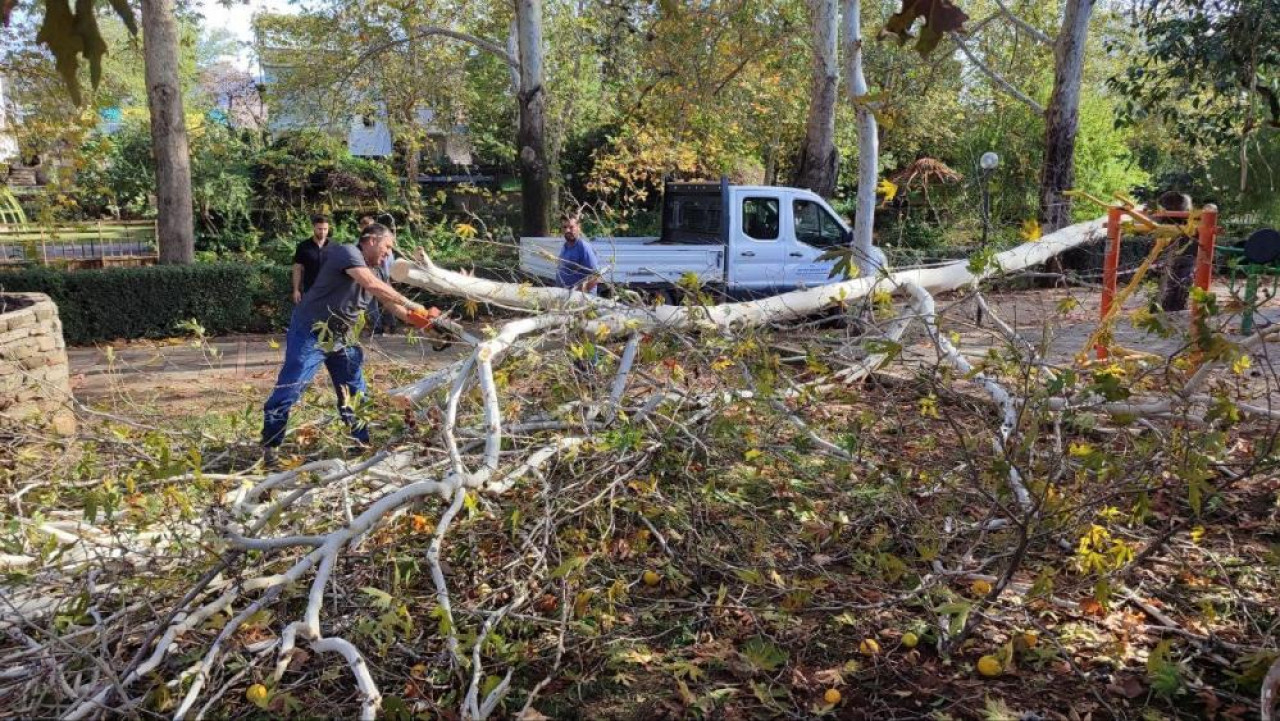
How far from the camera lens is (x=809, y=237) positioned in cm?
1206

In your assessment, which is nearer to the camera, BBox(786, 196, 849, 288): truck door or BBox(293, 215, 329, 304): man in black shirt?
BBox(293, 215, 329, 304): man in black shirt

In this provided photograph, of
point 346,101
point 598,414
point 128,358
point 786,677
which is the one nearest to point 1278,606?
point 786,677

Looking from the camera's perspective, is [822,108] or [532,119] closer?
[822,108]

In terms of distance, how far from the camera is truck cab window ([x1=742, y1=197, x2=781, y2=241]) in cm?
1176

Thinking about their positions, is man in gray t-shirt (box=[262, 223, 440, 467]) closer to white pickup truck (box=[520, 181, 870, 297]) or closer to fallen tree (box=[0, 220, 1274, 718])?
fallen tree (box=[0, 220, 1274, 718])

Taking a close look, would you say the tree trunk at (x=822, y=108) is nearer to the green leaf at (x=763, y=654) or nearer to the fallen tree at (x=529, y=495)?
the fallen tree at (x=529, y=495)

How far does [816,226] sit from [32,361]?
849cm

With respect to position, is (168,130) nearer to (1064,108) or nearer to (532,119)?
(532,119)

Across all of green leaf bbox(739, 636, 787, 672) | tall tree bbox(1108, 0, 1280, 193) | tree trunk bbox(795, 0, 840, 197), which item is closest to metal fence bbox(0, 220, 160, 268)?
tree trunk bbox(795, 0, 840, 197)

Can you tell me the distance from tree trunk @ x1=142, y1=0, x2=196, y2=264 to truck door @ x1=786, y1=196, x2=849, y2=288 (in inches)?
310

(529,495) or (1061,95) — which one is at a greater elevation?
(1061,95)

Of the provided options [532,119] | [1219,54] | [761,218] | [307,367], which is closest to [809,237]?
[761,218]

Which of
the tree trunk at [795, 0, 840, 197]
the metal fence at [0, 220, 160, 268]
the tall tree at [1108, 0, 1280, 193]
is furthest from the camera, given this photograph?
the metal fence at [0, 220, 160, 268]

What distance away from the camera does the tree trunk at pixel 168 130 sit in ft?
39.3
